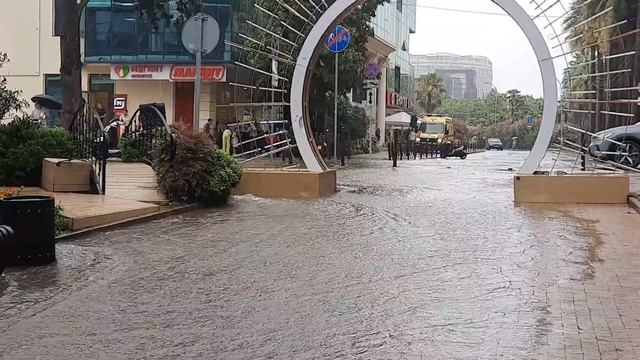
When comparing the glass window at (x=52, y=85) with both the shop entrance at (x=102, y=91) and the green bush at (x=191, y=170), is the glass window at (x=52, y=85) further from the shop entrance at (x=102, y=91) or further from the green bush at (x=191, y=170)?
the green bush at (x=191, y=170)

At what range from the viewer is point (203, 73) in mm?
32969

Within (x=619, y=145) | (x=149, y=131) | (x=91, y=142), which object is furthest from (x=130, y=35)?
(x=619, y=145)

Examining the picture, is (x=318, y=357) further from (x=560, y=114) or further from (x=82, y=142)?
(x=560, y=114)

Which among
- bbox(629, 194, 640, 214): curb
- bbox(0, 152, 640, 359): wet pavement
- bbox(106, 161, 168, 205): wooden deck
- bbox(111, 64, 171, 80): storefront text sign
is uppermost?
bbox(111, 64, 171, 80): storefront text sign

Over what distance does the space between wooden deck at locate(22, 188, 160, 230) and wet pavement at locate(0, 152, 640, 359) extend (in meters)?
0.36

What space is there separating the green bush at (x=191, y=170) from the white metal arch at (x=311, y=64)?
340 centimetres

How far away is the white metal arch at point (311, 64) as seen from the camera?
47.0 ft

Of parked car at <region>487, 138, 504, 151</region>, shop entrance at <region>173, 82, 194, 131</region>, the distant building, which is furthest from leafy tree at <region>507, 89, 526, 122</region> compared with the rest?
shop entrance at <region>173, 82, 194, 131</region>

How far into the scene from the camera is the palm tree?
332ft

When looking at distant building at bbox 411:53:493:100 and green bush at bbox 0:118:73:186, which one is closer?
green bush at bbox 0:118:73:186

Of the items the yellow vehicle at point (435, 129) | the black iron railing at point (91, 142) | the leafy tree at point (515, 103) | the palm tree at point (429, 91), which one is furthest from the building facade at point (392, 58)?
the black iron railing at point (91, 142)

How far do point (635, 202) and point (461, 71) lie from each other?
134 metres

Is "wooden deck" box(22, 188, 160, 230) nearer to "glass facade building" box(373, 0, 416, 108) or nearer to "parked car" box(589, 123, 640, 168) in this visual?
"parked car" box(589, 123, 640, 168)

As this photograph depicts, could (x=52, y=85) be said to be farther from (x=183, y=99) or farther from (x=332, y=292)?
(x=332, y=292)
